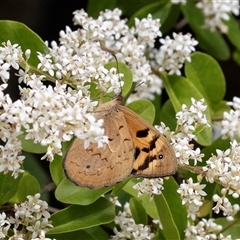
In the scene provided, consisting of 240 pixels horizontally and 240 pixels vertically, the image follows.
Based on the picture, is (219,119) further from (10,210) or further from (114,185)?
(10,210)

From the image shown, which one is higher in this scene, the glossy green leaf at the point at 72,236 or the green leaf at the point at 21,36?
A: the green leaf at the point at 21,36

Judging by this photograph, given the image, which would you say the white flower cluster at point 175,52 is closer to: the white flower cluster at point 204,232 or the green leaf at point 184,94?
the green leaf at point 184,94

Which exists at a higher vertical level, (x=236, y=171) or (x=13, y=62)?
(x=13, y=62)

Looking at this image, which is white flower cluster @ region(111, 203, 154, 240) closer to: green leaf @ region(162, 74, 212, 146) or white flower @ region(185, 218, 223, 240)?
white flower @ region(185, 218, 223, 240)

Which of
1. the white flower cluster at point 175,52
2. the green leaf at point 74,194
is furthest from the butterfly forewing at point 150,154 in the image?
the white flower cluster at point 175,52

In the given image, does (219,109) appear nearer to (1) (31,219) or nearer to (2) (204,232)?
(2) (204,232)

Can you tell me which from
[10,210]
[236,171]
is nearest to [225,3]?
[236,171]

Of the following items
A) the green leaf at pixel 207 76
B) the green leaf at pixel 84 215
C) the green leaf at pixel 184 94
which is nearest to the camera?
the green leaf at pixel 84 215
